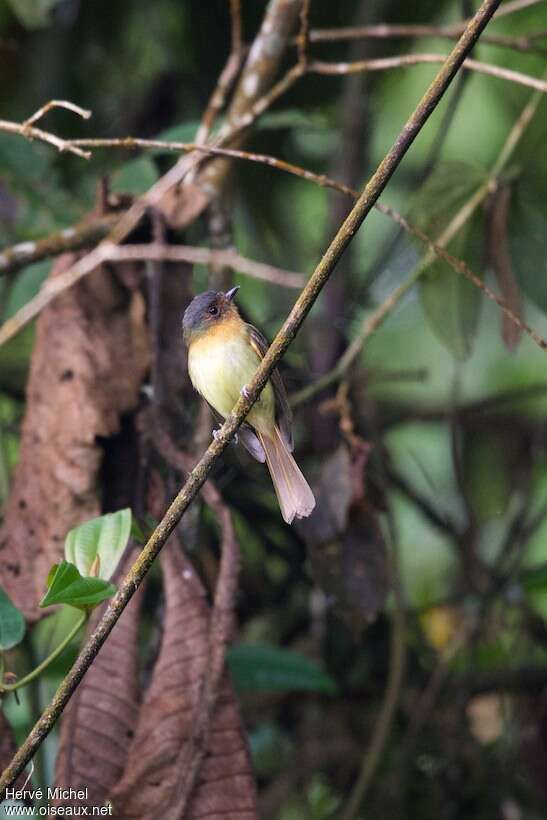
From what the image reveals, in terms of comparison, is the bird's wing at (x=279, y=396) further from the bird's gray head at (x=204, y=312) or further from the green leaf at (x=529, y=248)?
the green leaf at (x=529, y=248)

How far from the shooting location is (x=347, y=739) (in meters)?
3.68

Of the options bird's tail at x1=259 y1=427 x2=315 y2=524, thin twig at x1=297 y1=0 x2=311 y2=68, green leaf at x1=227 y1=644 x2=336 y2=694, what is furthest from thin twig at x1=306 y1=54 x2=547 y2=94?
green leaf at x1=227 y1=644 x2=336 y2=694

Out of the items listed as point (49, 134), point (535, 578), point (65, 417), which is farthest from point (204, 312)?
point (535, 578)

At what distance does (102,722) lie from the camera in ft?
7.07

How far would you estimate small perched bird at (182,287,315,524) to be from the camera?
7.95ft

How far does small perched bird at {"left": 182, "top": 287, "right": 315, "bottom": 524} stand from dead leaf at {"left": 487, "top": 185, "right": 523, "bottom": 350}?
2.15 feet

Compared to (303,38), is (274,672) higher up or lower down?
lower down

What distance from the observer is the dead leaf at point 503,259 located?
8.94ft

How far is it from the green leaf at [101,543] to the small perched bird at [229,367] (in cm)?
58

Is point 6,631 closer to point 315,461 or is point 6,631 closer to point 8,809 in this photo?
point 8,809

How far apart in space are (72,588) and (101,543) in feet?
0.63

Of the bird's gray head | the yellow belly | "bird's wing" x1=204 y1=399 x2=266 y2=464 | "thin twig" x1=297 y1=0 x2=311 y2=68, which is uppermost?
"thin twig" x1=297 y1=0 x2=311 y2=68

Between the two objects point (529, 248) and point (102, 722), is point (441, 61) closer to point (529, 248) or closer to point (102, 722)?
point (529, 248)

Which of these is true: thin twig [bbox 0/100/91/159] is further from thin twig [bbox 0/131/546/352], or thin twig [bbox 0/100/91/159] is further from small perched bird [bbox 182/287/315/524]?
small perched bird [bbox 182/287/315/524]
